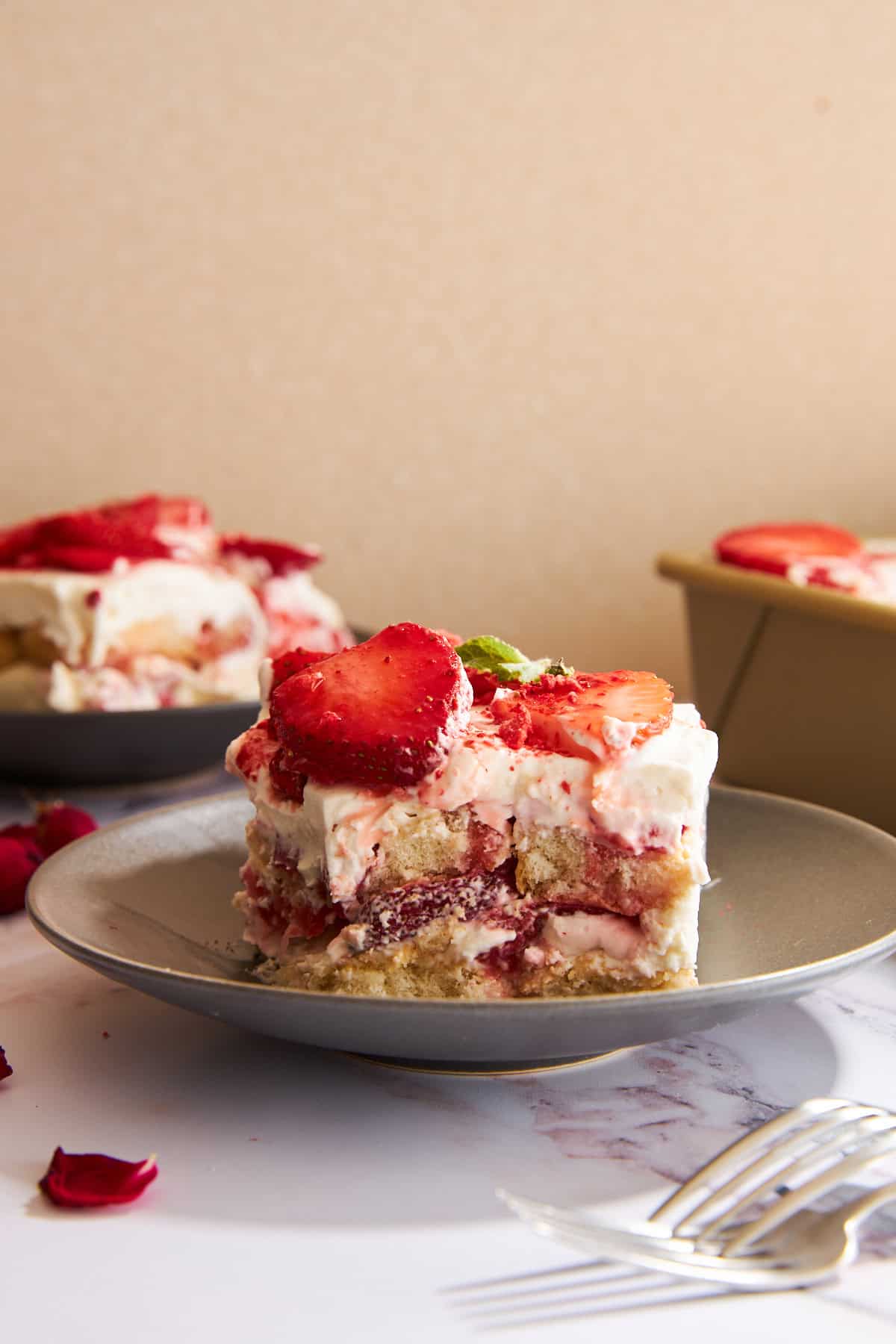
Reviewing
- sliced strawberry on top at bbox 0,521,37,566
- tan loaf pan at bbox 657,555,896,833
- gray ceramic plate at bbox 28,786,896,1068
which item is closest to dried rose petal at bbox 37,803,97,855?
gray ceramic plate at bbox 28,786,896,1068

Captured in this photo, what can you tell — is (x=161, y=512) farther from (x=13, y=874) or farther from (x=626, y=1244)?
(x=626, y=1244)

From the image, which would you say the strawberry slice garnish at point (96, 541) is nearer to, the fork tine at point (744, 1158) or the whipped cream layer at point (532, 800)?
the whipped cream layer at point (532, 800)

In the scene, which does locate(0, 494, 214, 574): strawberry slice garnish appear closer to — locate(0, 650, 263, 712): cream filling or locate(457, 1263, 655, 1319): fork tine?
locate(0, 650, 263, 712): cream filling

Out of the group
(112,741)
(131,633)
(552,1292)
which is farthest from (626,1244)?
(131,633)

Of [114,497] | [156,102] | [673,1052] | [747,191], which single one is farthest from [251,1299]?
[747,191]

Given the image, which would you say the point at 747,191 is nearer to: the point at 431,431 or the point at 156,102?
the point at 431,431

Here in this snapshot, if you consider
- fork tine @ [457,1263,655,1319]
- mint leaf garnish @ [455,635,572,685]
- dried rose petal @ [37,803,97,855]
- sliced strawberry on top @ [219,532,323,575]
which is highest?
mint leaf garnish @ [455,635,572,685]

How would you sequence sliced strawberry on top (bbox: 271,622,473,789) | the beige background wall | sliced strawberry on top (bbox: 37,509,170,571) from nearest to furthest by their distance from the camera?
1. sliced strawberry on top (bbox: 271,622,473,789)
2. sliced strawberry on top (bbox: 37,509,170,571)
3. the beige background wall

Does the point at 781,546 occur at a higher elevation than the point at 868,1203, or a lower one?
higher
